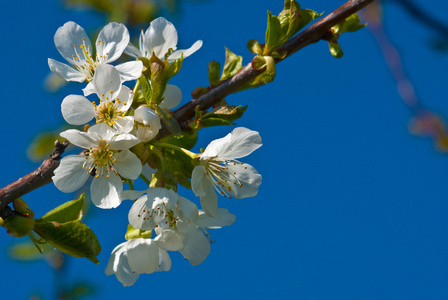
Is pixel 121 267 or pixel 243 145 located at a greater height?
pixel 243 145

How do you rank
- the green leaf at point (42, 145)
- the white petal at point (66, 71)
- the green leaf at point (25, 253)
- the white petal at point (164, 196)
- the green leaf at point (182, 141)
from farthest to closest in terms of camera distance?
the green leaf at point (25, 253) → the green leaf at point (42, 145) → the white petal at point (66, 71) → the green leaf at point (182, 141) → the white petal at point (164, 196)

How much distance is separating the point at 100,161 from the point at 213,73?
1.42ft

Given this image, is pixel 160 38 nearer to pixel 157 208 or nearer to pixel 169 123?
pixel 169 123

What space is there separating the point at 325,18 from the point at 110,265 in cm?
99

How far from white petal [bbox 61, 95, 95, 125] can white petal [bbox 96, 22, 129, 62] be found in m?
0.26

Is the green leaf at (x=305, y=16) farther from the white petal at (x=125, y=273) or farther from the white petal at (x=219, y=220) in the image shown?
the white petal at (x=125, y=273)

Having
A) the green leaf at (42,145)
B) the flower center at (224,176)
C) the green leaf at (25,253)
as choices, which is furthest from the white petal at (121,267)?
the green leaf at (25,253)

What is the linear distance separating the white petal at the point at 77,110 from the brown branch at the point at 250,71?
0.79 feet

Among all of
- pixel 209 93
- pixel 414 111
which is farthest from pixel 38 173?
pixel 414 111

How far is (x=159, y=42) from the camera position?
5.47ft

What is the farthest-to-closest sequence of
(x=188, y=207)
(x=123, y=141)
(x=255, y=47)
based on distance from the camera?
(x=255, y=47), (x=188, y=207), (x=123, y=141)

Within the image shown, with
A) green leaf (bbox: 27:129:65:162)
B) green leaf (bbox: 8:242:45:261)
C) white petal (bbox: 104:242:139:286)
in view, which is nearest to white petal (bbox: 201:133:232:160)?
white petal (bbox: 104:242:139:286)

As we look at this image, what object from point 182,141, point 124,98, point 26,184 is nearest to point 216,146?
point 182,141

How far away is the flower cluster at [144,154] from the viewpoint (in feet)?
4.57
